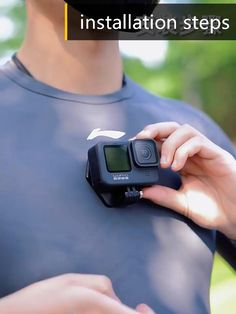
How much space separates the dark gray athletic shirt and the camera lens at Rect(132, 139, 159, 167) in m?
0.09

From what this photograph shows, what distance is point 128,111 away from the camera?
1169 mm

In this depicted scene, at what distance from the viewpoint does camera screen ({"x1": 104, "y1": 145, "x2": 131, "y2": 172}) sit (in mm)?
1010

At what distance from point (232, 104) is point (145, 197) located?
10.6m

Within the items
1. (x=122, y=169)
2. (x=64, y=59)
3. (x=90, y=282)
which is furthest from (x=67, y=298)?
(x=64, y=59)

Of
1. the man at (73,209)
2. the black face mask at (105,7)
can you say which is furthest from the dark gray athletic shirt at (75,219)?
the black face mask at (105,7)

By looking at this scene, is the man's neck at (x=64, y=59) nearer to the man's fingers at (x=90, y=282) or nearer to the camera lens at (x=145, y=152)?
the camera lens at (x=145, y=152)

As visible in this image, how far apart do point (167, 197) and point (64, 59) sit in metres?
0.35

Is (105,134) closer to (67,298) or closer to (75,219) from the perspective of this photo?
(75,219)

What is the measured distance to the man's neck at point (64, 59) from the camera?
1.13 metres

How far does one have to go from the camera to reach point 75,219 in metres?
0.99

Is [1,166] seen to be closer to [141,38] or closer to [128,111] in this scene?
[128,111]

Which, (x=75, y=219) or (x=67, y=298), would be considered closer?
(x=67, y=298)

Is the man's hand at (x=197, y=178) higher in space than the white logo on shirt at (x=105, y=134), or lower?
lower

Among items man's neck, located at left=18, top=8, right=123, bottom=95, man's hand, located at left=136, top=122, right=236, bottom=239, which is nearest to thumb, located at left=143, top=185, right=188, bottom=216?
man's hand, located at left=136, top=122, right=236, bottom=239
